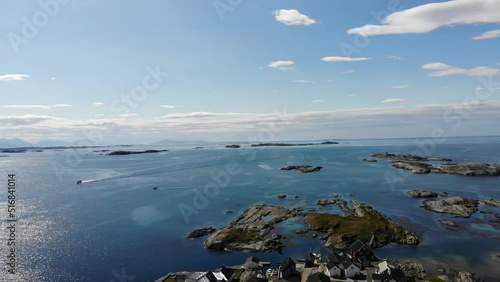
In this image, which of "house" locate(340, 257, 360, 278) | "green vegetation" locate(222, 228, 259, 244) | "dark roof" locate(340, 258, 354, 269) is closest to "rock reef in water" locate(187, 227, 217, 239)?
"green vegetation" locate(222, 228, 259, 244)

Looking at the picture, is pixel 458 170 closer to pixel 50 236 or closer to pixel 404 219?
pixel 404 219

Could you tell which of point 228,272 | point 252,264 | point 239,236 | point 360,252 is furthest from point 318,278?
point 239,236

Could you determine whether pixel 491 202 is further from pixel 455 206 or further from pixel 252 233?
pixel 252 233

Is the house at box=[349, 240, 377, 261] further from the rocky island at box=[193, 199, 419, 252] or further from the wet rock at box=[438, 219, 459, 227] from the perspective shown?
the wet rock at box=[438, 219, 459, 227]

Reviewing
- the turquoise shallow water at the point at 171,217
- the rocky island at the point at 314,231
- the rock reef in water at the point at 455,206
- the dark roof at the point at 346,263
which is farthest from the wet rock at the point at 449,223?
the dark roof at the point at 346,263

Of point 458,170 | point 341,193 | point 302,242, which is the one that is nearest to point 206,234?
point 302,242

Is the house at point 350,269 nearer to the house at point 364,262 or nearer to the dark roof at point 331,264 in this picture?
the dark roof at point 331,264
